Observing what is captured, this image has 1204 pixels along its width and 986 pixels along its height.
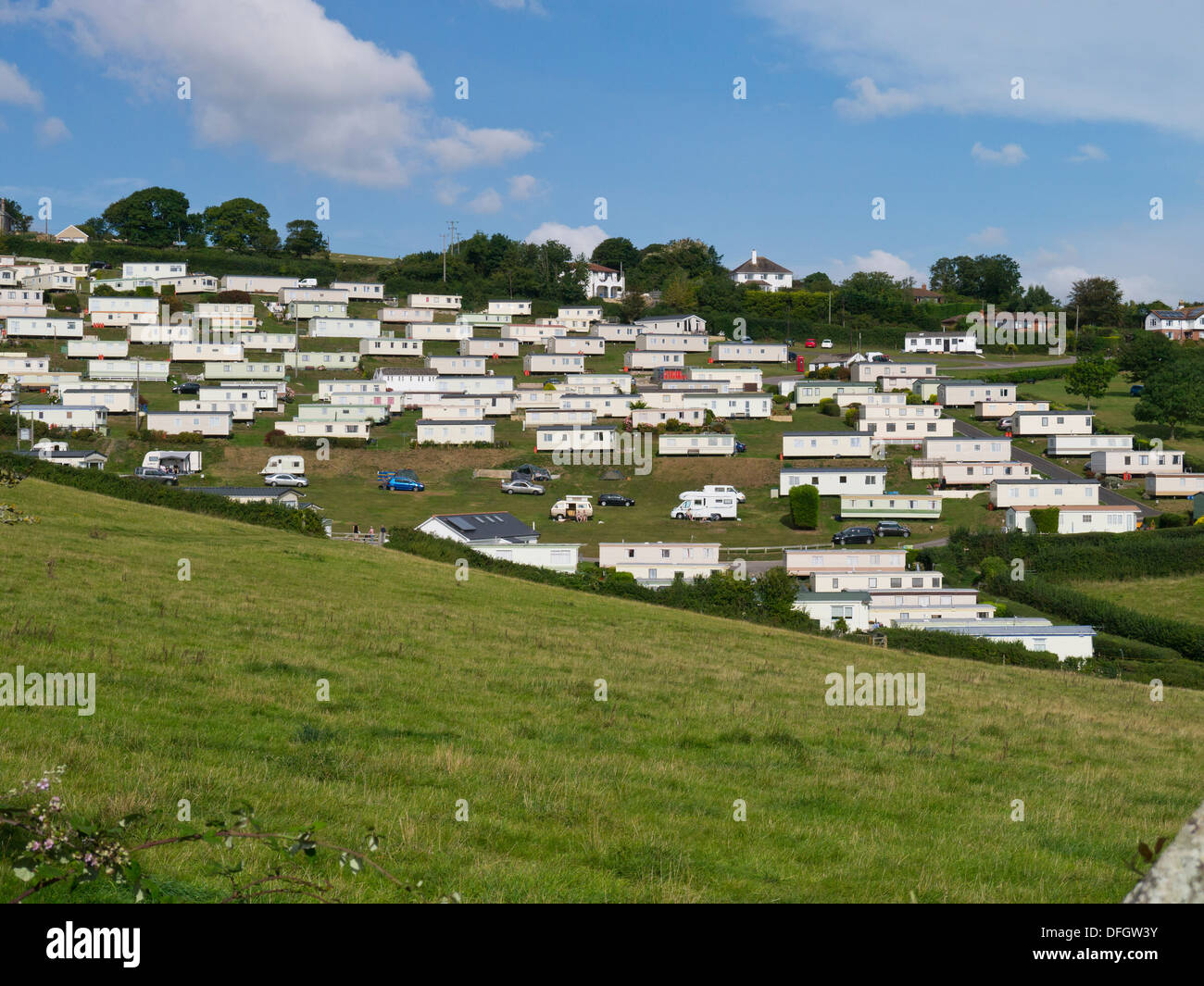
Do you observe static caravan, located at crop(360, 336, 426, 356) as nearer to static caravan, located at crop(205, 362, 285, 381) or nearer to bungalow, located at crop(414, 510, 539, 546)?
static caravan, located at crop(205, 362, 285, 381)

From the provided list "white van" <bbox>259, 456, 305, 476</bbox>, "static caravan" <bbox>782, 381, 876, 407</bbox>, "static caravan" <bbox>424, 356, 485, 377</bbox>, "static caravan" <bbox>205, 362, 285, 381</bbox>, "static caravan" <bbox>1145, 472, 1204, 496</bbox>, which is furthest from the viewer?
"static caravan" <bbox>424, 356, 485, 377</bbox>

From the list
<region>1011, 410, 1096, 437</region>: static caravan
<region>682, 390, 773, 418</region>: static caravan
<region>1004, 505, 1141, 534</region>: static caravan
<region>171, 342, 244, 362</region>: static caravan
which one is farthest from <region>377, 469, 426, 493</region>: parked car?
<region>1011, 410, 1096, 437</region>: static caravan

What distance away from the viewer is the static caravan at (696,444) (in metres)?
83.6

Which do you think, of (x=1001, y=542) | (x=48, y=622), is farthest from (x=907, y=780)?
(x=1001, y=542)

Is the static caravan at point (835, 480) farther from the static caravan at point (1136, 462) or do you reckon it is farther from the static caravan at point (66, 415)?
the static caravan at point (66, 415)

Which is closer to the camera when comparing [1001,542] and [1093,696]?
[1093,696]

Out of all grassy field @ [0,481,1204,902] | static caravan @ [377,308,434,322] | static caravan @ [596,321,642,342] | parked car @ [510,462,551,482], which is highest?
static caravan @ [377,308,434,322]

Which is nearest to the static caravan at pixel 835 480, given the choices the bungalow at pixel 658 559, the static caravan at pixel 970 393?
the bungalow at pixel 658 559

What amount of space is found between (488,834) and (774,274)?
194662 mm

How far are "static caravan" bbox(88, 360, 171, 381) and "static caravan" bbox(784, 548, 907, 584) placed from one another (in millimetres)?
72491

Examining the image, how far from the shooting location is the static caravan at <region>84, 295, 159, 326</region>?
12125 centimetres

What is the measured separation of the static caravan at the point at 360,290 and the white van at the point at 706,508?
90630 mm
